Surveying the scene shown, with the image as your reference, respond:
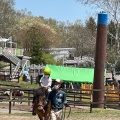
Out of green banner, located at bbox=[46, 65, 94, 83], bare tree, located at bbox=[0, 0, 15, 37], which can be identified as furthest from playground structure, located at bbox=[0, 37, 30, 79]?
bare tree, located at bbox=[0, 0, 15, 37]

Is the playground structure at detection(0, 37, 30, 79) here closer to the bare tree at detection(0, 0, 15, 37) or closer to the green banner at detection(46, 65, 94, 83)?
the green banner at detection(46, 65, 94, 83)

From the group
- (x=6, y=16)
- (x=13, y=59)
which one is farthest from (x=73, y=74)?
(x=6, y=16)

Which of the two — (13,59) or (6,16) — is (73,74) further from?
(6,16)

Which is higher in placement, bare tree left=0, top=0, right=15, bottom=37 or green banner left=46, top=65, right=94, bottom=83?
bare tree left=0, top=0, right=15, bottom=37

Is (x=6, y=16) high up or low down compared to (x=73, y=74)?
up

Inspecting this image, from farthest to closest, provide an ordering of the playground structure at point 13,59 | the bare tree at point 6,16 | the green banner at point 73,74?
the bare tree at point 6,16 < the playground structure at point 13,59 < the green banner at point 73,74

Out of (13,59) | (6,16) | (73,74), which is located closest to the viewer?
(73,74)

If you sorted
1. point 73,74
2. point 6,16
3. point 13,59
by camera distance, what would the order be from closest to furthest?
1. point 73,74
2. point 13,59
3. point 6,16

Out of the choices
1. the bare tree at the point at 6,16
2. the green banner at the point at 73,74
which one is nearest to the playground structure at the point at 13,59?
the green banner at the point at 73,74

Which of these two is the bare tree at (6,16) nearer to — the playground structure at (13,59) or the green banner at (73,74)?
the playground structure at (13,59)

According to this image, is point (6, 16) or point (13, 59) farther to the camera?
point (6, 16)

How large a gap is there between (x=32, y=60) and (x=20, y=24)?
17.9 m

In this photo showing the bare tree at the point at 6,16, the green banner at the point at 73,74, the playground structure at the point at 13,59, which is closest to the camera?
the green banner at the point at 73,74

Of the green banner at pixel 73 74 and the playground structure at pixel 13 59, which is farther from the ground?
the playground structure at pixel 13 59
